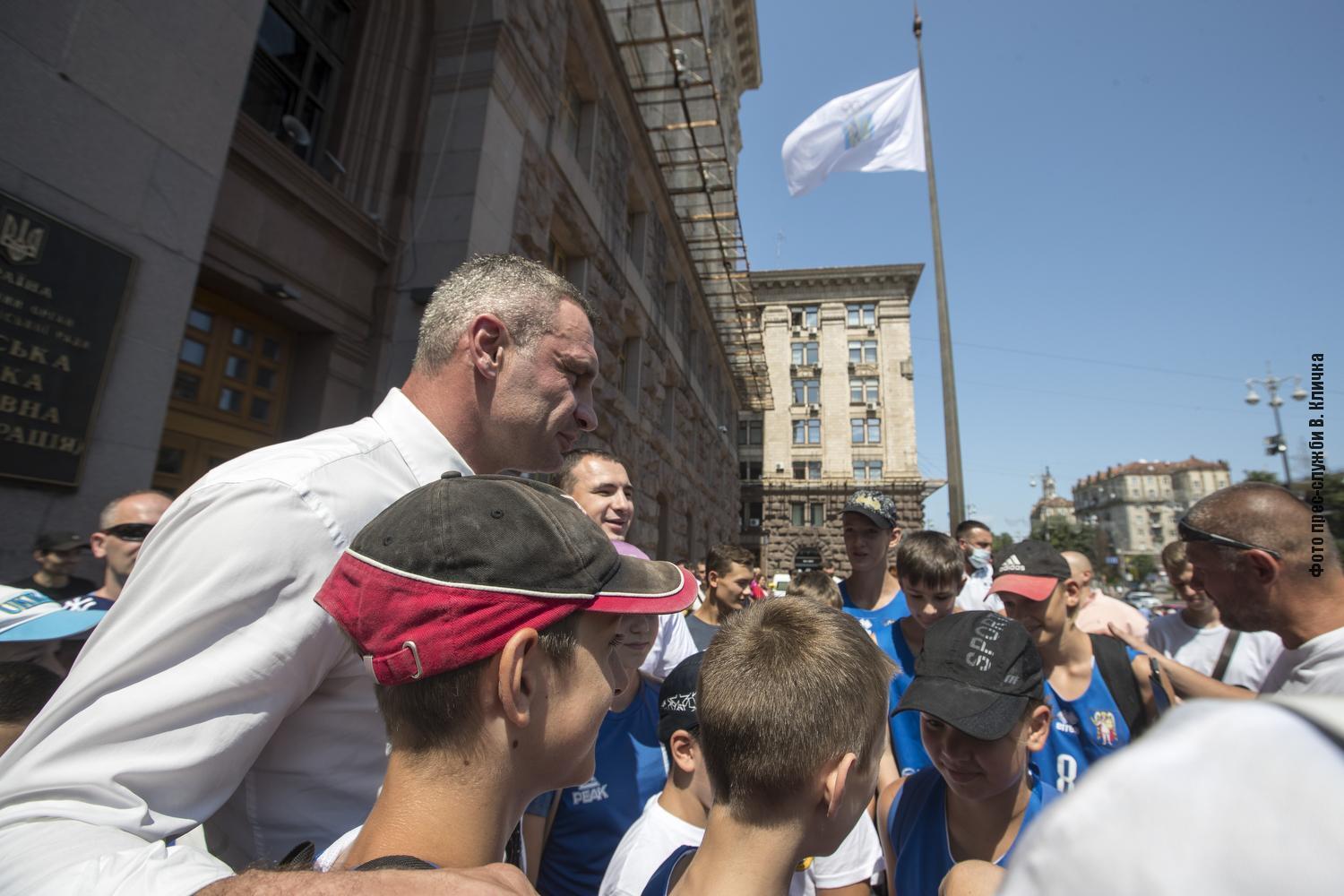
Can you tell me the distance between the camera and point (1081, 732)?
279cm

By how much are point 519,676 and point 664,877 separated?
42.8 inches

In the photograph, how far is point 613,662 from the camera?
1.43 m

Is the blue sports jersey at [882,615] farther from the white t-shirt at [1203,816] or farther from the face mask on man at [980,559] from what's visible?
the white t-shirt at [1203,816]

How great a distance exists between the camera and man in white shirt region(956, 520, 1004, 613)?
499cm

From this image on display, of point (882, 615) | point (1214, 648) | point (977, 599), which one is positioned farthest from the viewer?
point (977, 599)

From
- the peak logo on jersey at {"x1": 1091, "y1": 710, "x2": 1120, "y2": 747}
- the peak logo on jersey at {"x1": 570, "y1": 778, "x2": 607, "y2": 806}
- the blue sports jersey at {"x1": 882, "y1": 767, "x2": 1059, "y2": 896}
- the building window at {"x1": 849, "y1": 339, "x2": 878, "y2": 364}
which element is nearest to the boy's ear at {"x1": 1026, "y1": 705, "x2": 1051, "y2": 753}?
the blue sports jersey at {"x1": 882, "y1": 767, "x2": 1059, "y2": 896}

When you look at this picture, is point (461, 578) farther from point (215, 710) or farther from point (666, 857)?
point (666, 857)

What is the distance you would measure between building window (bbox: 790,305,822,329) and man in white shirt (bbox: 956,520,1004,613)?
3386cm

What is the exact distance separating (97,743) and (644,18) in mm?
16503

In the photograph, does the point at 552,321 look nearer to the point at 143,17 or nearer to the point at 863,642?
the point at 863,642

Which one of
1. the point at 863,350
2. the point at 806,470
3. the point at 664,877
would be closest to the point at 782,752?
the point at 664,877

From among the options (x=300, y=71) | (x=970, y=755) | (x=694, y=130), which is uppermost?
(x=694, y=130)

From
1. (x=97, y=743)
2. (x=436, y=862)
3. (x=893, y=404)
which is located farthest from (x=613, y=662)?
(x=893, y=404)

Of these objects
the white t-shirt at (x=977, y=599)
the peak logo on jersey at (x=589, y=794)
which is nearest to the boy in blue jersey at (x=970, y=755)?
the peak logo on jersey at (x=589, y=794)
